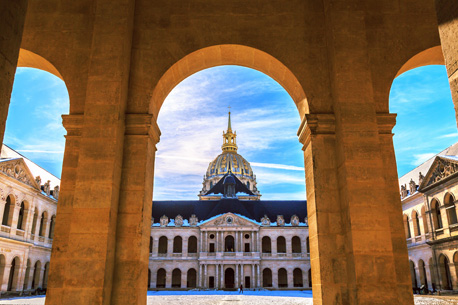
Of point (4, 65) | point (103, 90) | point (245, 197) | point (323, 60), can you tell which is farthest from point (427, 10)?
point (245, 197)

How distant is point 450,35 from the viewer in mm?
4871

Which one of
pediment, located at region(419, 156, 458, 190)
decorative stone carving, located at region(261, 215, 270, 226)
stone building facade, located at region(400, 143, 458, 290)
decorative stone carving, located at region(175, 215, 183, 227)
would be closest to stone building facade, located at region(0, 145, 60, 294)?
decorative stone carving, located at region(175, 215, 183, 227)

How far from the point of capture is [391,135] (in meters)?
9.94

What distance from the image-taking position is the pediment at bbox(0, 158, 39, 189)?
37219mm

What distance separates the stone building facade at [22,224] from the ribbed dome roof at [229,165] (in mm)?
74505

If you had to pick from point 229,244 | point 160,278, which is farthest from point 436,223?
point 160,278

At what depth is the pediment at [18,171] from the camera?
1465 inches

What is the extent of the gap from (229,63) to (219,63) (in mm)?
307

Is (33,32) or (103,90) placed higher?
(33,32)

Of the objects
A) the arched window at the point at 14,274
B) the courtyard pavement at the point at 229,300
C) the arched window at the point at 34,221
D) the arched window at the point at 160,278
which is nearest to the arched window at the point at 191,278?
the arched window at the point at 160,278

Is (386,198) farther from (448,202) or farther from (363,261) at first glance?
(448,202)

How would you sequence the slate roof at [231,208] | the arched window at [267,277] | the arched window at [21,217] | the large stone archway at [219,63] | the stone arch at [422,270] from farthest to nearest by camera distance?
the slate roof at [231,208]
the arched window at [267,277]
the stone arch at [422,270]
the arched window at [21,217]
the large stone archway at [219,63]

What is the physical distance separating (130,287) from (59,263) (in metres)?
1.69

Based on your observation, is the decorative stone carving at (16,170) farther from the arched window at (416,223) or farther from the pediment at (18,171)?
the arched window at (416,223)
